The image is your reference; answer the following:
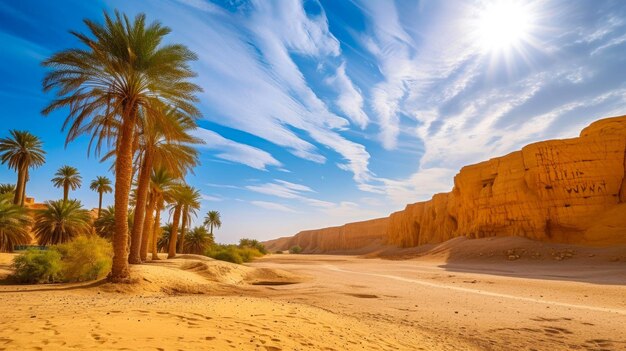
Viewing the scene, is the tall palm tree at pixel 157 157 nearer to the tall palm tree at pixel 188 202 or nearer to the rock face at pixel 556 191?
the tall palm tree at pixel 188 202

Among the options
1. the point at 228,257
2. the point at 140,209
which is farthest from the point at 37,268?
the point at 228,257

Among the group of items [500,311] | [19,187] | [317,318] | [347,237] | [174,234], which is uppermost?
[19,187]

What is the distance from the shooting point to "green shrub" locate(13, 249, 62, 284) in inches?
487

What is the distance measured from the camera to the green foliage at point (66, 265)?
40.7 ft

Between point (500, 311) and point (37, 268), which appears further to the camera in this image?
point (37, 268)

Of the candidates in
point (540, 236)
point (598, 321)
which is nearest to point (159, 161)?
point (598, 321)

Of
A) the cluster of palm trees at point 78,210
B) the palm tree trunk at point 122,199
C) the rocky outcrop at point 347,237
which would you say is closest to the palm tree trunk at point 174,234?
the cluster of palm trees at point 78,210

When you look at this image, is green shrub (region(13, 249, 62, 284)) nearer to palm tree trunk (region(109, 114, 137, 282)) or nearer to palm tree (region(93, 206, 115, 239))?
palm tree trunk (region(109, 114, 137, 282))

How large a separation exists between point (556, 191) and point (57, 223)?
4302 centimetres

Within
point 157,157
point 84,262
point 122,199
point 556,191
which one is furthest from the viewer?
point 556,191

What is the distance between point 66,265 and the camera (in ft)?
41.7

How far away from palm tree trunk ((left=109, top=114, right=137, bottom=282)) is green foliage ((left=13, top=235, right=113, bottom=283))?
2076 millimetres

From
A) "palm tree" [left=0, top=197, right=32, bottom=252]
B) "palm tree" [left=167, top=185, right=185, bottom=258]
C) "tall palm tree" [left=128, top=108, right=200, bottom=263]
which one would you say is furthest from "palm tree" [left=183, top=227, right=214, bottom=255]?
"tall palm tree" [left=128, top=108, right=200, bottom=263]

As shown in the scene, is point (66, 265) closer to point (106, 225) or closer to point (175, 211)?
point (175, 211)
